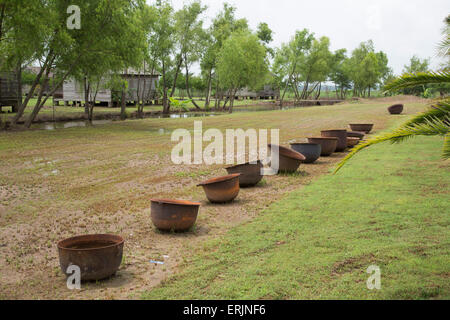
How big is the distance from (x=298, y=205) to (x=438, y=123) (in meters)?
4.47

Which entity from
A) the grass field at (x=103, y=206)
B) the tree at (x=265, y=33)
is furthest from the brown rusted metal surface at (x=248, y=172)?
the tree at (x=265, y=33)

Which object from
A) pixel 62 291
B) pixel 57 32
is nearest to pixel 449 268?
pixel 62 291

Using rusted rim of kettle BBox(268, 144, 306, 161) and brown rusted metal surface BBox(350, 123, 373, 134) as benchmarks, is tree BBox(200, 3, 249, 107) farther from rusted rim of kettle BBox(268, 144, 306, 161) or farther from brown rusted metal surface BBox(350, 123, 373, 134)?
rusted rim of kettle BBox(268, 144, 306, 161)

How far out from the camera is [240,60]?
50.4m

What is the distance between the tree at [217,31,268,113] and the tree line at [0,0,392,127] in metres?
0.11

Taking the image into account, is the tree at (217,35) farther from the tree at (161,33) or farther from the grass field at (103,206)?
the grass field at (103,206)

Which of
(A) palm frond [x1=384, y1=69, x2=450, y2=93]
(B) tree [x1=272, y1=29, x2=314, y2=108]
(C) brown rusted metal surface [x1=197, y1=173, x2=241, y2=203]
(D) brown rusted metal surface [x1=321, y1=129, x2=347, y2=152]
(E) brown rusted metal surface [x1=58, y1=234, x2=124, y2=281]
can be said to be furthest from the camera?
(B) tree [x1=272, y1=29, x2=314, y2=108]

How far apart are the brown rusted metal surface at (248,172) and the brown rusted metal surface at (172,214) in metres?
3.83

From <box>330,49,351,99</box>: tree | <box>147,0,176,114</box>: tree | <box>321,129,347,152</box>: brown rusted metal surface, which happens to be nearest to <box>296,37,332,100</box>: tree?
<box>330,49,351,99</box>: tree

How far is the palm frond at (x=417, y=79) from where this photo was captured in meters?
5.95

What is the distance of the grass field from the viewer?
237 inches

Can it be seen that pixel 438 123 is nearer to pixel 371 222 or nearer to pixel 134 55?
pixel 371 222

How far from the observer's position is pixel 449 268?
5820 millimetres

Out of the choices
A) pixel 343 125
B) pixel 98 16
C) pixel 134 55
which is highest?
pixel 98 16
